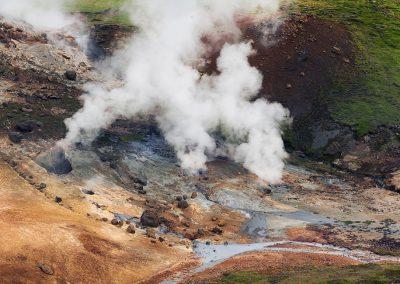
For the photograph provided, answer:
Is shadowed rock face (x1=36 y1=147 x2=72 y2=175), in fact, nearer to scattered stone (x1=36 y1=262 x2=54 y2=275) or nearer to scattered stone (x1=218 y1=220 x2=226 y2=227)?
scattered stone (x1=36 y1=262 x2=54 y2=275)

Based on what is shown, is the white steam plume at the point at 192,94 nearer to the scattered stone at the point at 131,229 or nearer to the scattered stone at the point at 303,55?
the scattered stone at the point at 303,55

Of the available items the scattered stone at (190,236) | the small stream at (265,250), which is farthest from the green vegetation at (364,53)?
the scattered stone at (190,236)

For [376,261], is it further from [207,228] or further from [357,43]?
[357,43]

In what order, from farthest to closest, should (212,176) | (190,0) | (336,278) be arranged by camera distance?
(190,0), (212,176), (336,278)

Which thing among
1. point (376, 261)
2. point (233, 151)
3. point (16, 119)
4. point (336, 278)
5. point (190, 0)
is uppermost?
point (190, 0)

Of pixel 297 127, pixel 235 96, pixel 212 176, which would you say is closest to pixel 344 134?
pixel 297 127

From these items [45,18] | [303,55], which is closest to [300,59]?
[303,55]

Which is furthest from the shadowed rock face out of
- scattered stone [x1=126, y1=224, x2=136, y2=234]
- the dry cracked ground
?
scattered stone [x1=126, y1=224, x2=136, y2=234]
